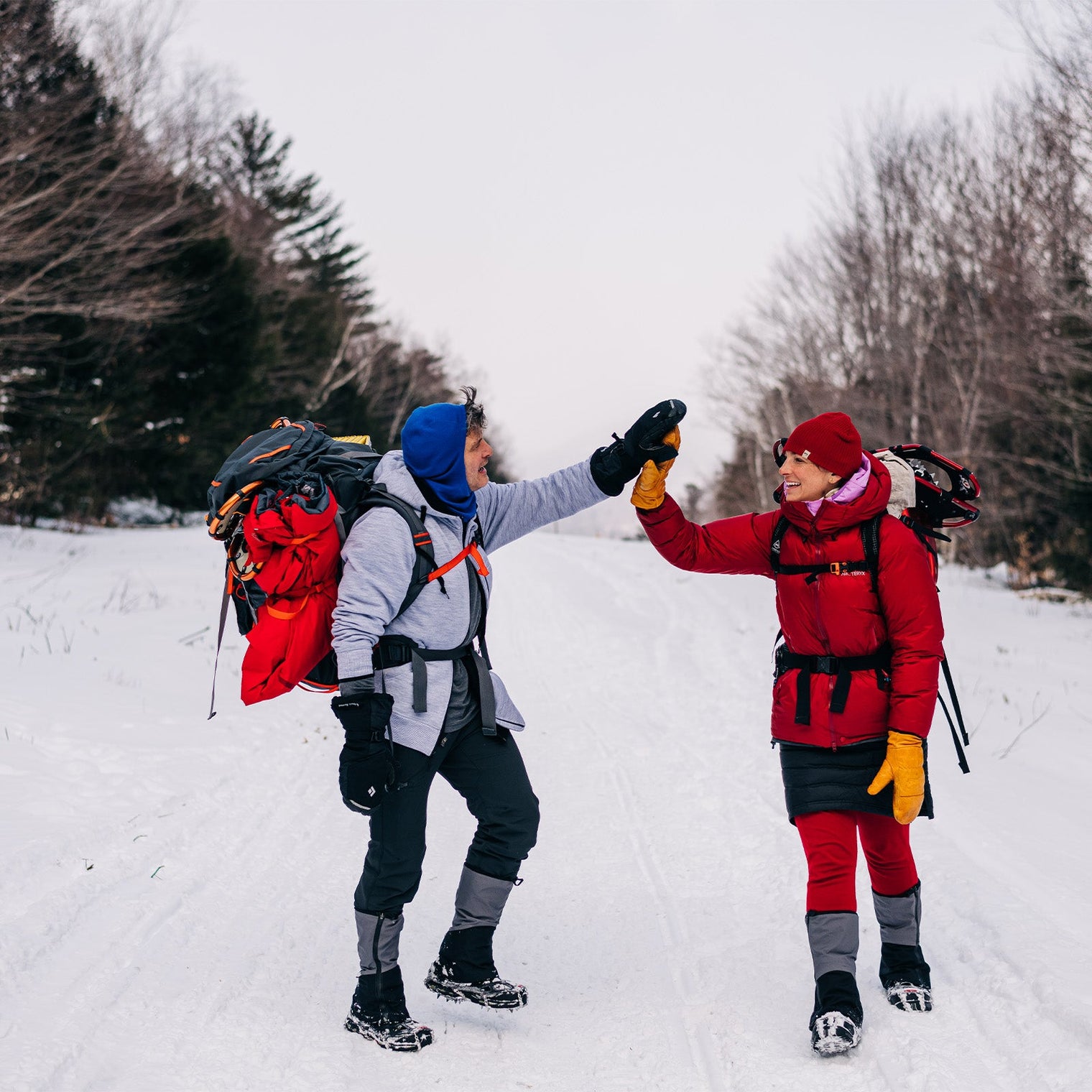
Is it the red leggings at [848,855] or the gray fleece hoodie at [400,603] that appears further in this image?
the red leggings at [848,855]

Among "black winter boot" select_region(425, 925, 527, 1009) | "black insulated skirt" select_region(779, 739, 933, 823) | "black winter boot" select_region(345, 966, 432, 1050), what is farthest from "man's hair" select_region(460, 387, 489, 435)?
"black winter boot" select_region(345, 966, 432, 1050)

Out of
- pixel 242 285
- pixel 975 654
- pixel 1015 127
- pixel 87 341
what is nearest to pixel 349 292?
pixel 242 285

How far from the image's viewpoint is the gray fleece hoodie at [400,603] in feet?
10.3

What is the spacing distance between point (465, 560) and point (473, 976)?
1.45 m

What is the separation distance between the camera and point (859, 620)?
133 inches

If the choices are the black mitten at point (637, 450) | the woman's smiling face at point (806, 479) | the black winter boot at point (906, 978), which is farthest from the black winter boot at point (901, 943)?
the black mitten at point (637, 450)

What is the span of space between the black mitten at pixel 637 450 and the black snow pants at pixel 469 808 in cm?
98

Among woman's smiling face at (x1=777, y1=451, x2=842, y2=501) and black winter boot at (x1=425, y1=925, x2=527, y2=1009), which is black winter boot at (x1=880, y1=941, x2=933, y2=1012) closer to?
black winter boot at (x1=425, y1=925, x2=527, y2=1009)

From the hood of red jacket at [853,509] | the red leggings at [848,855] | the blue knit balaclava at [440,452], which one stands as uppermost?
the blue knit balaclava at [440,452]

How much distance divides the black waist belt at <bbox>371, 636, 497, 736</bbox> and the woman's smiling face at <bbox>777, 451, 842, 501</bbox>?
4.13 ft

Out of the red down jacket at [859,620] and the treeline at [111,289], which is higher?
the treeline at [111,289]

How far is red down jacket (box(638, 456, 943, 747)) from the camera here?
10.9 feet

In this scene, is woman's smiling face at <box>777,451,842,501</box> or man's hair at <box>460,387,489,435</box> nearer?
woman's smiling face at <box>777,451,842,501</box>

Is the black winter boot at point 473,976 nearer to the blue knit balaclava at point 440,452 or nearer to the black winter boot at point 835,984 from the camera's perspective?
the black winter boot at point 835,984
